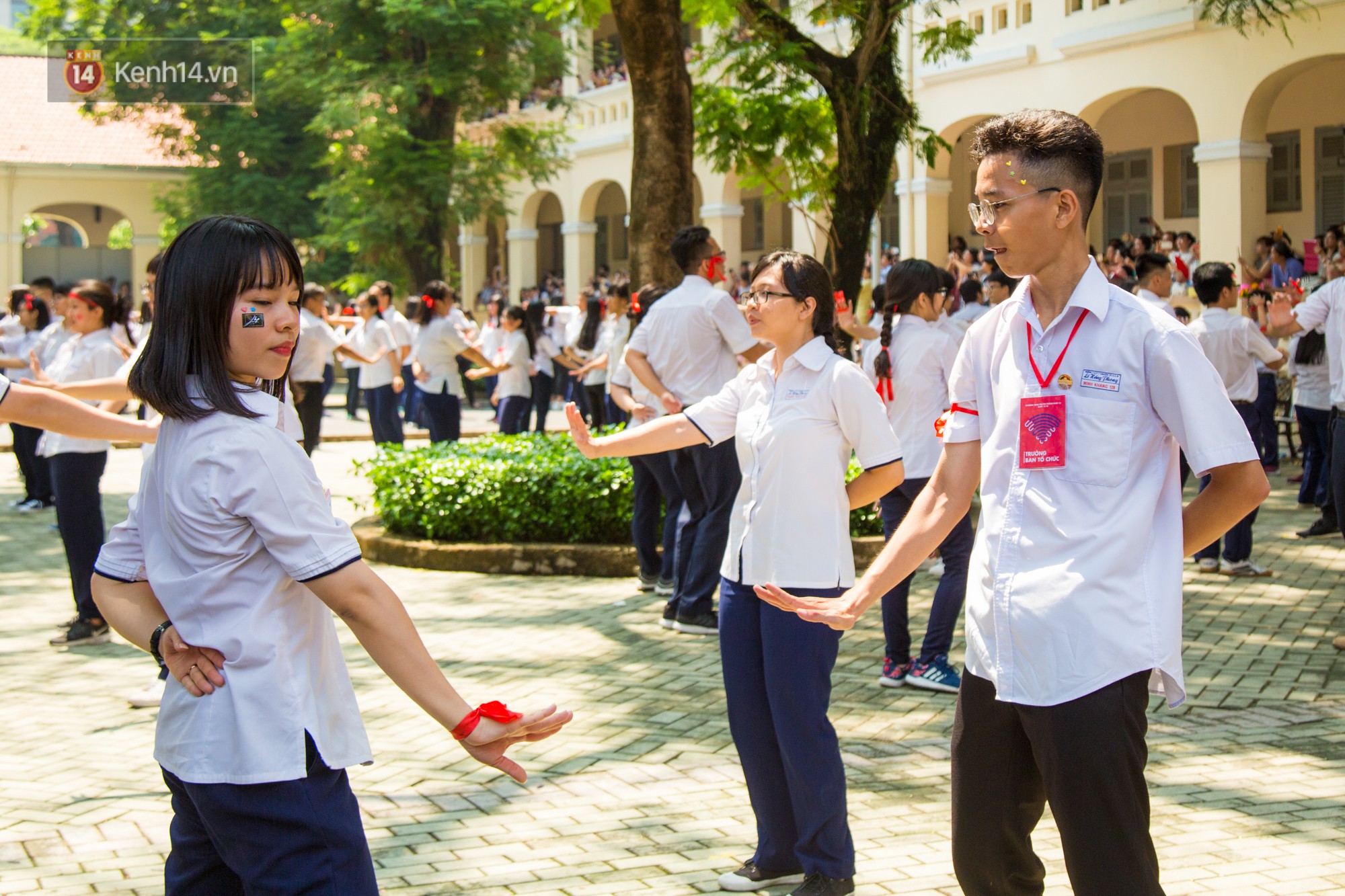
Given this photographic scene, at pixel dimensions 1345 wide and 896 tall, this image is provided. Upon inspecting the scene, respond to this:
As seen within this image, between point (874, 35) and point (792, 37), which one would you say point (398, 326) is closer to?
point (792, 37)

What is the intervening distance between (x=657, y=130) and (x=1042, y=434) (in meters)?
7.51

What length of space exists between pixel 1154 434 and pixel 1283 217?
2067 cm

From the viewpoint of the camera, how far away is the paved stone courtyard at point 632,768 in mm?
4172

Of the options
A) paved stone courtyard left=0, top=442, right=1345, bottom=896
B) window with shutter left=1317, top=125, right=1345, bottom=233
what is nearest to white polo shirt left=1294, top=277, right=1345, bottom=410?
paved stone courtyard left=0, top=442, right=1345, bottom=896

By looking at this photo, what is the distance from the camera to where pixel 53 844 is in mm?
4414

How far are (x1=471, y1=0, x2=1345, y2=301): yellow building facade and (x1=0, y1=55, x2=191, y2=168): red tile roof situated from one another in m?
14.4

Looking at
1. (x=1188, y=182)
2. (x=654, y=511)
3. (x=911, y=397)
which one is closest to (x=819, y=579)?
(x=911, y=397)

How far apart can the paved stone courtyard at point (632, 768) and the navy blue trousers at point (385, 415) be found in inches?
223

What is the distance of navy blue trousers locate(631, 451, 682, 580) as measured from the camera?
797 centimetres

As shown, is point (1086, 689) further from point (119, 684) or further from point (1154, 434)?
point (119, 684)

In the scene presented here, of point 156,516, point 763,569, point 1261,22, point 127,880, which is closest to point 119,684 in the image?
point 127,880

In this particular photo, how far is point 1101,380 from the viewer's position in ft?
8.86

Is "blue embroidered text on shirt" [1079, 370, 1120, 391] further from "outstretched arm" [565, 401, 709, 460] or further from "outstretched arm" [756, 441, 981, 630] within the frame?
"outstretched arm" [565, 401, 709, 460]

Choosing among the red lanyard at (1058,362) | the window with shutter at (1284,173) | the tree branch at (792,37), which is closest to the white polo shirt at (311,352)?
the tree branch at (792,37)
